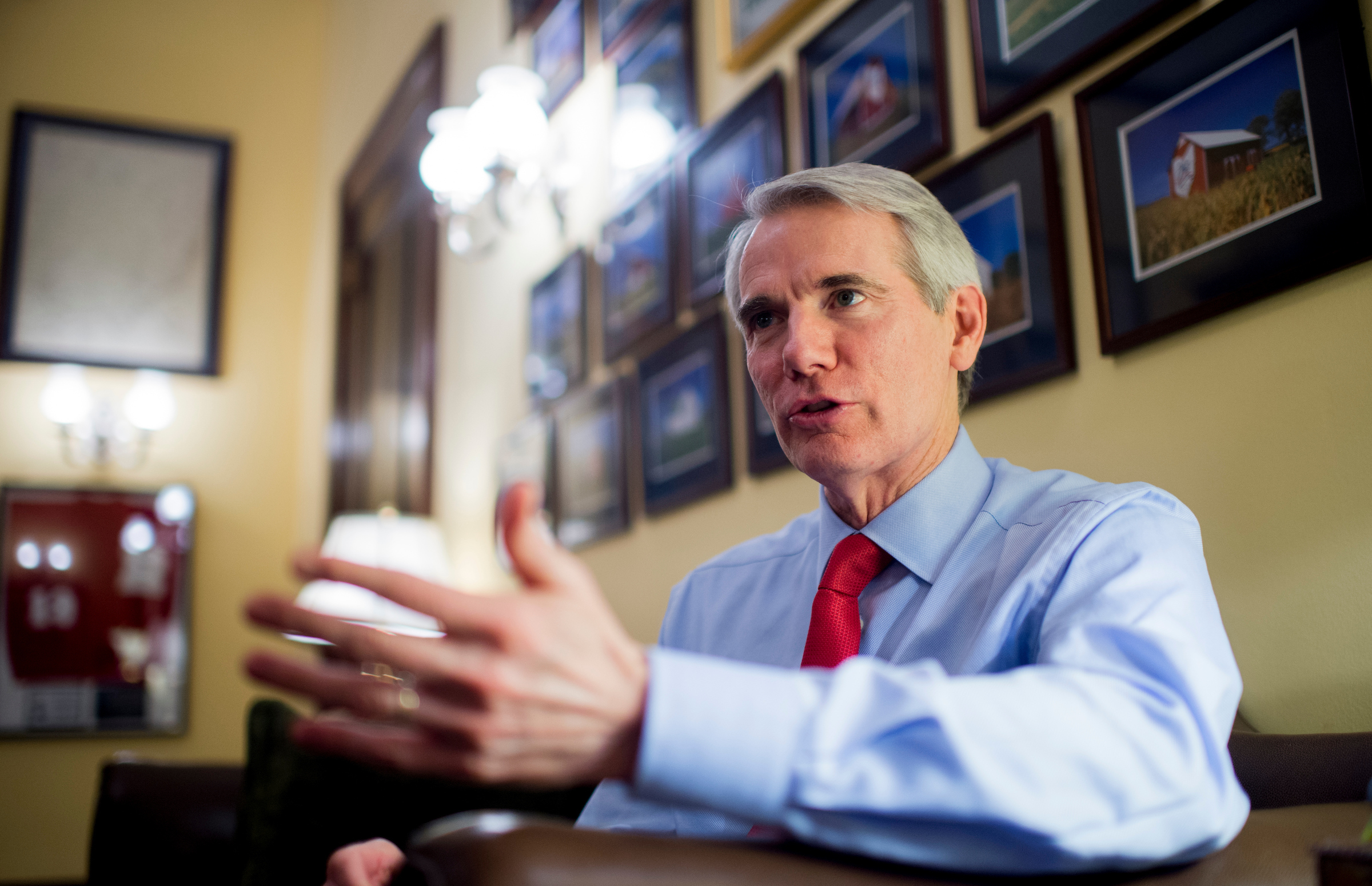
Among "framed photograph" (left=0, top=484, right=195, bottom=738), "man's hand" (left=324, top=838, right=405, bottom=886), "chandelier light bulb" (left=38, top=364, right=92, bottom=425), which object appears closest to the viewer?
"man's hand" (left=324, top=838, right=405, bottom=886)

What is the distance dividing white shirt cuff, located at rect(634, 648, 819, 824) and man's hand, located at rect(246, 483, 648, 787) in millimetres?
15

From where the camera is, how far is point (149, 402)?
563 cm

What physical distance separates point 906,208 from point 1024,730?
2.63 feet

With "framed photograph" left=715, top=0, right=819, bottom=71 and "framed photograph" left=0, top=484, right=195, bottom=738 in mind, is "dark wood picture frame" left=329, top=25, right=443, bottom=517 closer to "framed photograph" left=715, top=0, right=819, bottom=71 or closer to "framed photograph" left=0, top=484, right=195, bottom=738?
"framed photograph" left=0, top=484, right=195, bottom=738

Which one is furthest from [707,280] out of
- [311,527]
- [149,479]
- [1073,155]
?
[149,479]

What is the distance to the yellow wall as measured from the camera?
5184 mm

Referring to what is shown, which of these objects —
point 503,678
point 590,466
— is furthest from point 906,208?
point 590,466

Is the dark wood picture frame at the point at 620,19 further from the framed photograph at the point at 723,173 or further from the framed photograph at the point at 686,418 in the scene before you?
the framed photograph at the point at 686,418

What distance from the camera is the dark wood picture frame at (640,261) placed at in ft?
8.40

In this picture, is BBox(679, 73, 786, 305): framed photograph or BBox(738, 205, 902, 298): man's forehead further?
BBox(679, 73, 786, 305): framed photograph

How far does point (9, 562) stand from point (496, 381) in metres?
3.28

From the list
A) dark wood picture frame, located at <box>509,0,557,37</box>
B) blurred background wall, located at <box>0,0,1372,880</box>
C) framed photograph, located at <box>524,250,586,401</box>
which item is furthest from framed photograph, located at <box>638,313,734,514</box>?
dark wood picture frame, located at <box>509,0,557,37</box>

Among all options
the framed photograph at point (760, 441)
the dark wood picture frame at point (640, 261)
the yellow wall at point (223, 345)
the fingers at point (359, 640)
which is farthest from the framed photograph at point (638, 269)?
the yellow wall at point (223, 345)

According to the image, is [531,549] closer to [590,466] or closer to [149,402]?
[590,466]
